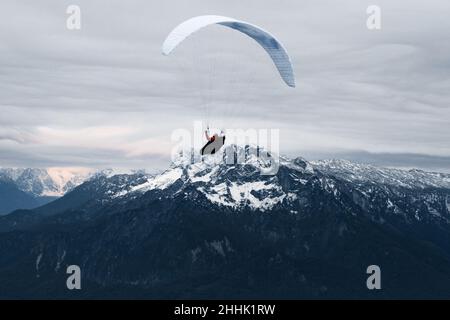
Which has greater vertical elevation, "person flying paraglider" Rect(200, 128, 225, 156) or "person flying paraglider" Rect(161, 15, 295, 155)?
"person flying paraglider" Rect(161, 15, 295, 155)

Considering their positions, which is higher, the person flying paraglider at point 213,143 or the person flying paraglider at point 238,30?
the person flying paraglider at point 238,30

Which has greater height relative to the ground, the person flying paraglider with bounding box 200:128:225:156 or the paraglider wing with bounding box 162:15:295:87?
the paraglider wing with bounding box 162:15:295:87
